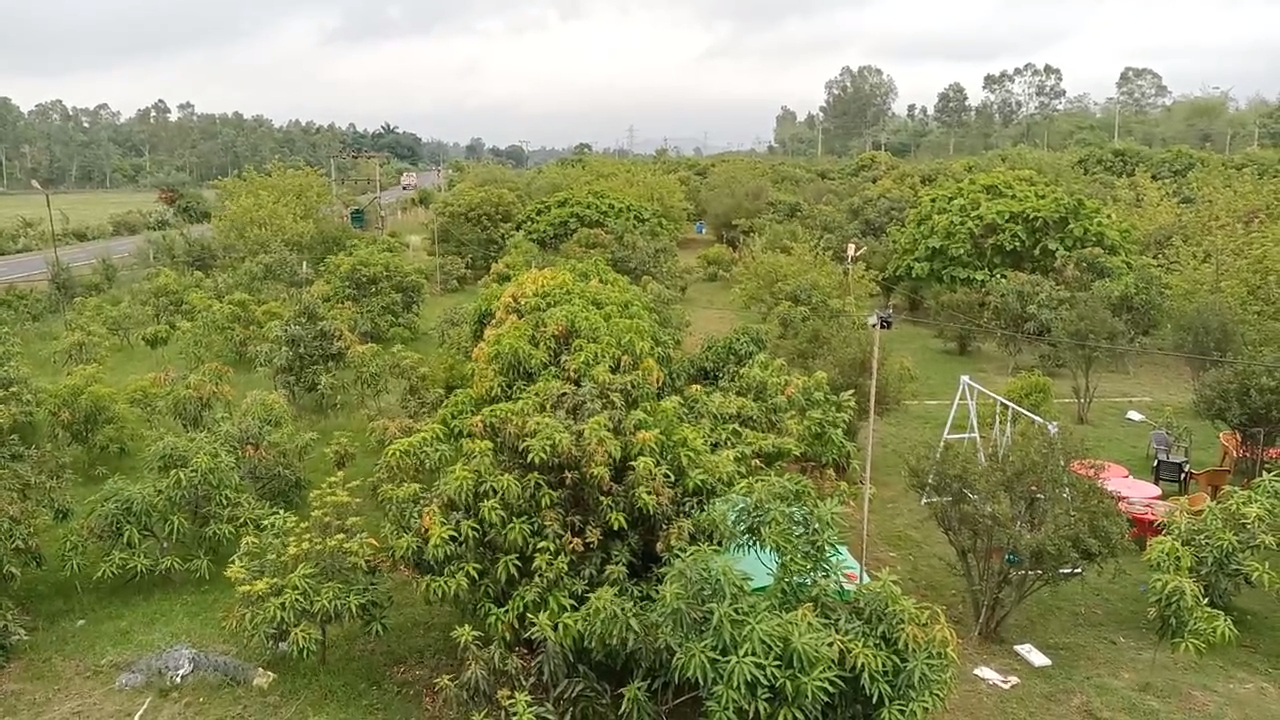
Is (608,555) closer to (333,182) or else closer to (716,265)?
(716,265)

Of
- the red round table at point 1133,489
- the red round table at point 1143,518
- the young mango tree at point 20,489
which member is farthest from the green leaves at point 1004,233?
the young mango tree at point 20,489

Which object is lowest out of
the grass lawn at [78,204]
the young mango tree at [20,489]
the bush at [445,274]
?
the young mango tree at [20,489]

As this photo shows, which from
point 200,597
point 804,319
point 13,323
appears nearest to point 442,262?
point 13,323

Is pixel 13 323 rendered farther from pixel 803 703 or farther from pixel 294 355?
pixel 803 703

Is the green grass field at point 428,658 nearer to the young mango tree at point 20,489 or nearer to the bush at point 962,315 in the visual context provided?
the young mango tree at point 20,489

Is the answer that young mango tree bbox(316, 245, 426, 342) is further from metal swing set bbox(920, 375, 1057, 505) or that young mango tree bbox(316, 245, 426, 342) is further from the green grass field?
metal swing set bbox(920, 375, 1057, 505)

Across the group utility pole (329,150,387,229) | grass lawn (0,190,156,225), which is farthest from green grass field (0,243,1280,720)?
grass lawn (0,190,156,225)
